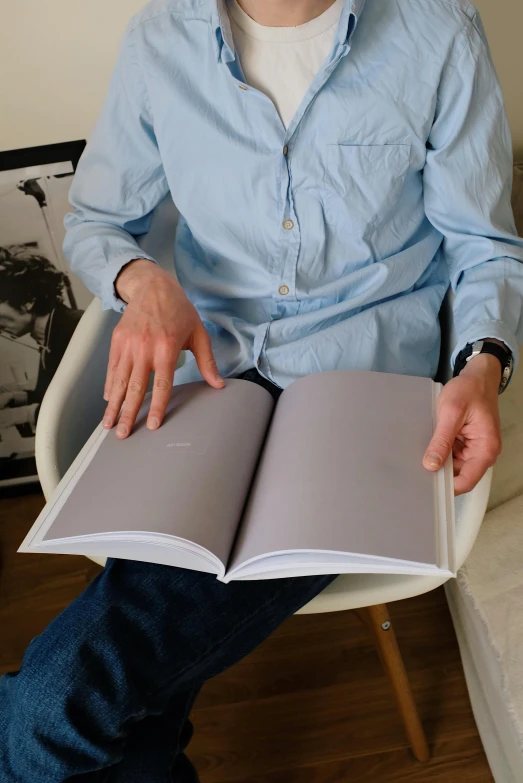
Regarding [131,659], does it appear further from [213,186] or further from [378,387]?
[213,186]

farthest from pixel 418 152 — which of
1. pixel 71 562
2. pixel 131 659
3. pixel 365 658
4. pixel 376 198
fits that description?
pixel 71 562

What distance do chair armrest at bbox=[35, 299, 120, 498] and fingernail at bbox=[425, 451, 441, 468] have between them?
41cm

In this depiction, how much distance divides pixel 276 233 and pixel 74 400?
1.03ft

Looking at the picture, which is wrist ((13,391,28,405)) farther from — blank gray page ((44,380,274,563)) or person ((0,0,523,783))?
blank gray page ((44,380,274,563))

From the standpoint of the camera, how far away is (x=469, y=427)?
2.41 ft

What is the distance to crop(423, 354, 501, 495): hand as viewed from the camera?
0.71 metres

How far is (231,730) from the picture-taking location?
3.75 ft

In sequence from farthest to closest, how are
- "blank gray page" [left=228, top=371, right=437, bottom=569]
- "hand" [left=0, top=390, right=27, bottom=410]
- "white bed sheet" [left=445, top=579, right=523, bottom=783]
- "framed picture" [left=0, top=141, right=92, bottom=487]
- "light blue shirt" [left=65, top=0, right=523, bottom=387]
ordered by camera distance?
"hand" [left=0, top=390, right=27, bottom=410] < "framed picture" [left=0, top=141, right=92, bottom=487] < "white bed sheet" [left=445, top=579, right=523, bottom=783] < "light blue shirt" [left=65, top=0, right=523, bottom=387] < "blank gray page" [left=228, top=371, right=437, bottom=569]

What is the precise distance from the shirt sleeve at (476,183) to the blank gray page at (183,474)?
259 millimetres

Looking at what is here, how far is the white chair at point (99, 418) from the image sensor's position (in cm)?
78

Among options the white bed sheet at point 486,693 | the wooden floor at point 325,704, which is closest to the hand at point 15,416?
the wooden floor at point 325,704

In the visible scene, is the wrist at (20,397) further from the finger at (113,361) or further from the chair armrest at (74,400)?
the finger at (113,361)

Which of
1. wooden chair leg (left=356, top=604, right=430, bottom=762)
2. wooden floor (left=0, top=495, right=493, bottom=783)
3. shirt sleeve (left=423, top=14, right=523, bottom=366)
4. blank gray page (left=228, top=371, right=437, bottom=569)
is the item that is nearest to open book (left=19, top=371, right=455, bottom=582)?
blank gray page (left=228, top=371, right=437, bottom=569)

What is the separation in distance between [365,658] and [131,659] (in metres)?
0.63
